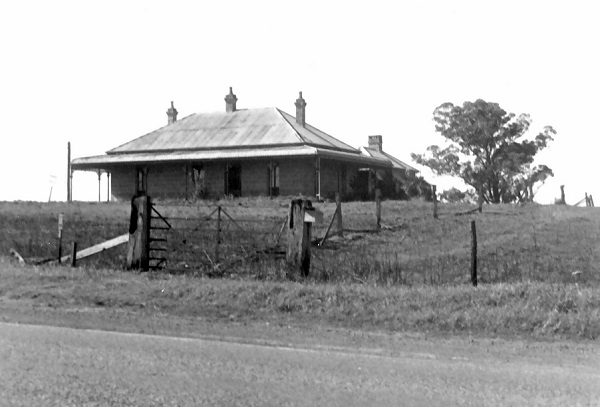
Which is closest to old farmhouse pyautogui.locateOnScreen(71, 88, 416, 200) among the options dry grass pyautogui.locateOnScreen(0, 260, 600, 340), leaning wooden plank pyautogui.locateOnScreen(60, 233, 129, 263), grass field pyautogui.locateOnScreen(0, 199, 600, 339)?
grass field pyautogui.locateOnScreen(0, 199, 600, 339)

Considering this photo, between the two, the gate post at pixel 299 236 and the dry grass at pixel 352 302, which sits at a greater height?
the gate post at pixel 299 236

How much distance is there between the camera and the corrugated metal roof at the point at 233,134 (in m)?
44.1

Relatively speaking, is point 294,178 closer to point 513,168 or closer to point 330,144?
point 330,144

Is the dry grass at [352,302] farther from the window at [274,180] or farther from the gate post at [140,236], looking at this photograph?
the window at [274,180]

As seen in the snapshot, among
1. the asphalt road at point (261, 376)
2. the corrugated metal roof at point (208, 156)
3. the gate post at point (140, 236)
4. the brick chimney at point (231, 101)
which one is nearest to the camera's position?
the asphalt road at point (261, 376)

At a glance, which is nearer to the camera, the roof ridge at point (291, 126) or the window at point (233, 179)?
the roof ridge at point (291, 126)

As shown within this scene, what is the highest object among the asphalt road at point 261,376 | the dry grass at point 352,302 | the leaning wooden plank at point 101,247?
the leaning wooden plank at point 101,247

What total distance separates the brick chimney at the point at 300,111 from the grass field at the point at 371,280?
2035 centimetres

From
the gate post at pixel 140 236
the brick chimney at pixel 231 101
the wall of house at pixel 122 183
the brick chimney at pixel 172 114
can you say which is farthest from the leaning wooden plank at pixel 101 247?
the brick chimney at pixel 172 114

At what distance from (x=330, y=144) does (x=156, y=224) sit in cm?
1947

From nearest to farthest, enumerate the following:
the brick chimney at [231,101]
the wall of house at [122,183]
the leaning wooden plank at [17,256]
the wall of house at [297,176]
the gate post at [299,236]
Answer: the gate post at [299,236], the leaning wooden plank at [17,256], the wall of house at [297,176], the wall of house at [122,183], the brick chimney at [231,101]

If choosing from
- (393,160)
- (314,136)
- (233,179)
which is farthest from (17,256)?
(393,160)

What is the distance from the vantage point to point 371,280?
52.5 ft

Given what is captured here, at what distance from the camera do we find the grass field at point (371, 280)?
40.9 ft
